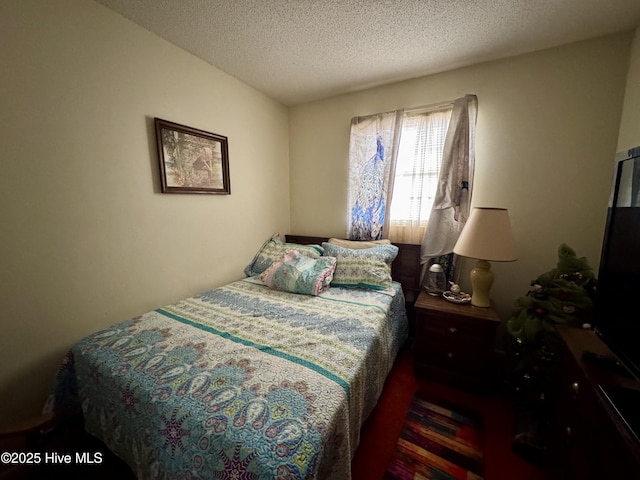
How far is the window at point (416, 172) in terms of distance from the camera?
2.10 m

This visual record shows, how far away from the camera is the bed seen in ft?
2.51

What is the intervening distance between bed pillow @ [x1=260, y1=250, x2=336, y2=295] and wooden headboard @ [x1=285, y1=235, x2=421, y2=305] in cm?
65

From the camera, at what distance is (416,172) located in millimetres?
2195

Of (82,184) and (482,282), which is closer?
(82,184)

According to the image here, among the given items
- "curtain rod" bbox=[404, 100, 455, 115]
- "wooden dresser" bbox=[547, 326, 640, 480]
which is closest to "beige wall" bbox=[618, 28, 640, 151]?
"curtain rod" bbox=[404, 100, 455, 115]

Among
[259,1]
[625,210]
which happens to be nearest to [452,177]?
[625,210]

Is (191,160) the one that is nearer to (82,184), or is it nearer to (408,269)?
(82,184)

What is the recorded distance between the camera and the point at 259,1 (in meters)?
1.35

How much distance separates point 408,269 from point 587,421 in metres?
1.47

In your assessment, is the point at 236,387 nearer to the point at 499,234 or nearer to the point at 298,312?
the point at 298,312

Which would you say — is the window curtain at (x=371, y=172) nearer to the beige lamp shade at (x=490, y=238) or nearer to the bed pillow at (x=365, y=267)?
the bed pillow at (x=365, y=267)

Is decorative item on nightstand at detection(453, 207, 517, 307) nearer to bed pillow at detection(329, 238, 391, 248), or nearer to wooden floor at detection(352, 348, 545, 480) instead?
bed pillow at detection(329, 238, 391, 248)

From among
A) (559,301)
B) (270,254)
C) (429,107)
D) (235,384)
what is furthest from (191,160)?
(559,301)

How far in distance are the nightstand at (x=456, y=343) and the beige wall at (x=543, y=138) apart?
0.52 metres
